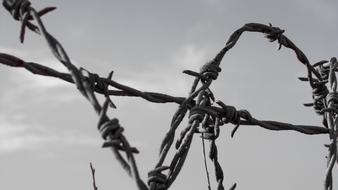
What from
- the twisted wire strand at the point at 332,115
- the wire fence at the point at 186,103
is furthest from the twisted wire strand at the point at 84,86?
the twisted wire strand at the point at 332,115

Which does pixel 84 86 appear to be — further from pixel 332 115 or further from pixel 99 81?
pixel 332 115

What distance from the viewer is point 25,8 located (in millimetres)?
1354

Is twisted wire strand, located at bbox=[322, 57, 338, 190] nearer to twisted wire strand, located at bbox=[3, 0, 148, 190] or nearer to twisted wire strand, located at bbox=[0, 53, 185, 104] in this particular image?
twisted wire strand, located at bbox=[0, 53, 185, 104]

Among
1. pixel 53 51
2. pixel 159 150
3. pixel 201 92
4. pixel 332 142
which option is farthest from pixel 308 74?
pixel 53 51

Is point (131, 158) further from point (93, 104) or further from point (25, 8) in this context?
point (25, 8)

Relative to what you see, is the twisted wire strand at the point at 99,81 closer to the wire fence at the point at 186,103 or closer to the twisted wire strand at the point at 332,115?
the wire fence at the point at 186,103

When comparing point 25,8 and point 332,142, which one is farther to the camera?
point 332,142

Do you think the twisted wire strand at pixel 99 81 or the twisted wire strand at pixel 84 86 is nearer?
the twisted wire strand at pixel 84 86

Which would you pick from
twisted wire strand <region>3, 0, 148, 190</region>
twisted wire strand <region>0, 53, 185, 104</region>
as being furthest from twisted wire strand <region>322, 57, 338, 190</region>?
twisted wire strand <region>3, 0, 148, 190</region>

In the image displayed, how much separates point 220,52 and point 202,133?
0.28 metres

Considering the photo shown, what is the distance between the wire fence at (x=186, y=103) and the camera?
46.4 inches

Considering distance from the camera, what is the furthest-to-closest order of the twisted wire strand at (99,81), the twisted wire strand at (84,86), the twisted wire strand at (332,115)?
1. the twisted wire strand at (332,115)
2. the twisted wire strand at (99,81)
3. the twisted wire strand at (84,86)

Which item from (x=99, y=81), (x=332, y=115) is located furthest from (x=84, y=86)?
(x=332, y=115)

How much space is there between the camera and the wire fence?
118 cm
